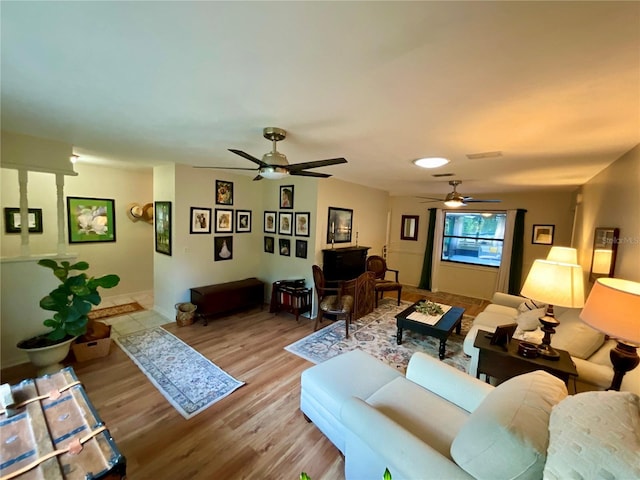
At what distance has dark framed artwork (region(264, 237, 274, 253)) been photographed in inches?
199

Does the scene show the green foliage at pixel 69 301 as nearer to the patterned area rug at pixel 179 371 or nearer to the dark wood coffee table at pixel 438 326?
the patterned area rug at pixel 179 371

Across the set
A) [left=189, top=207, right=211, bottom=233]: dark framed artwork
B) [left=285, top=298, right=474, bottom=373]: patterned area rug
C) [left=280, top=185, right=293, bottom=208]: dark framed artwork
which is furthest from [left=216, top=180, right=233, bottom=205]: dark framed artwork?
[left=285, top=298, right=474, bottom=373]: patterned area rug

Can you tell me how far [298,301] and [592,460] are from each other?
3638 millimetres

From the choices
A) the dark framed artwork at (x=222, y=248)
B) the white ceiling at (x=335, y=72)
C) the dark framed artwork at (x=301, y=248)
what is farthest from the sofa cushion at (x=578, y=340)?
the dark framed artwork at (x=222, y=248)

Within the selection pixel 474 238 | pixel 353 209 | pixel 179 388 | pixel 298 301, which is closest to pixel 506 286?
pixel 474 238

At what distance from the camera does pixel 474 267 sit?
6.19 m

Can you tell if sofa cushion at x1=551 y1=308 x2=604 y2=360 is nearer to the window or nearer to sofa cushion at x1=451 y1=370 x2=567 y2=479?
sofa cushion at x1=451 y1=370 x2=567 y2=479

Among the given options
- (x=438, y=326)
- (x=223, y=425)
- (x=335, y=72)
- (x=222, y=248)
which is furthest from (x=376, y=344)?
(x=335, y=72)

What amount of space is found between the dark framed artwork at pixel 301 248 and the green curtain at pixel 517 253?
4.60 metres

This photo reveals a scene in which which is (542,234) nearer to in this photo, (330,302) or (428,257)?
(428,257)

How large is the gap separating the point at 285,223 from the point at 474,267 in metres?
4.64

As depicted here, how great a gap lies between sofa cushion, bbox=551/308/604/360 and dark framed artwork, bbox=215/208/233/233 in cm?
461

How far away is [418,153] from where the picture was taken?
8.93 ft

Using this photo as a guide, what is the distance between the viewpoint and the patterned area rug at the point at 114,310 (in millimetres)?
4129
